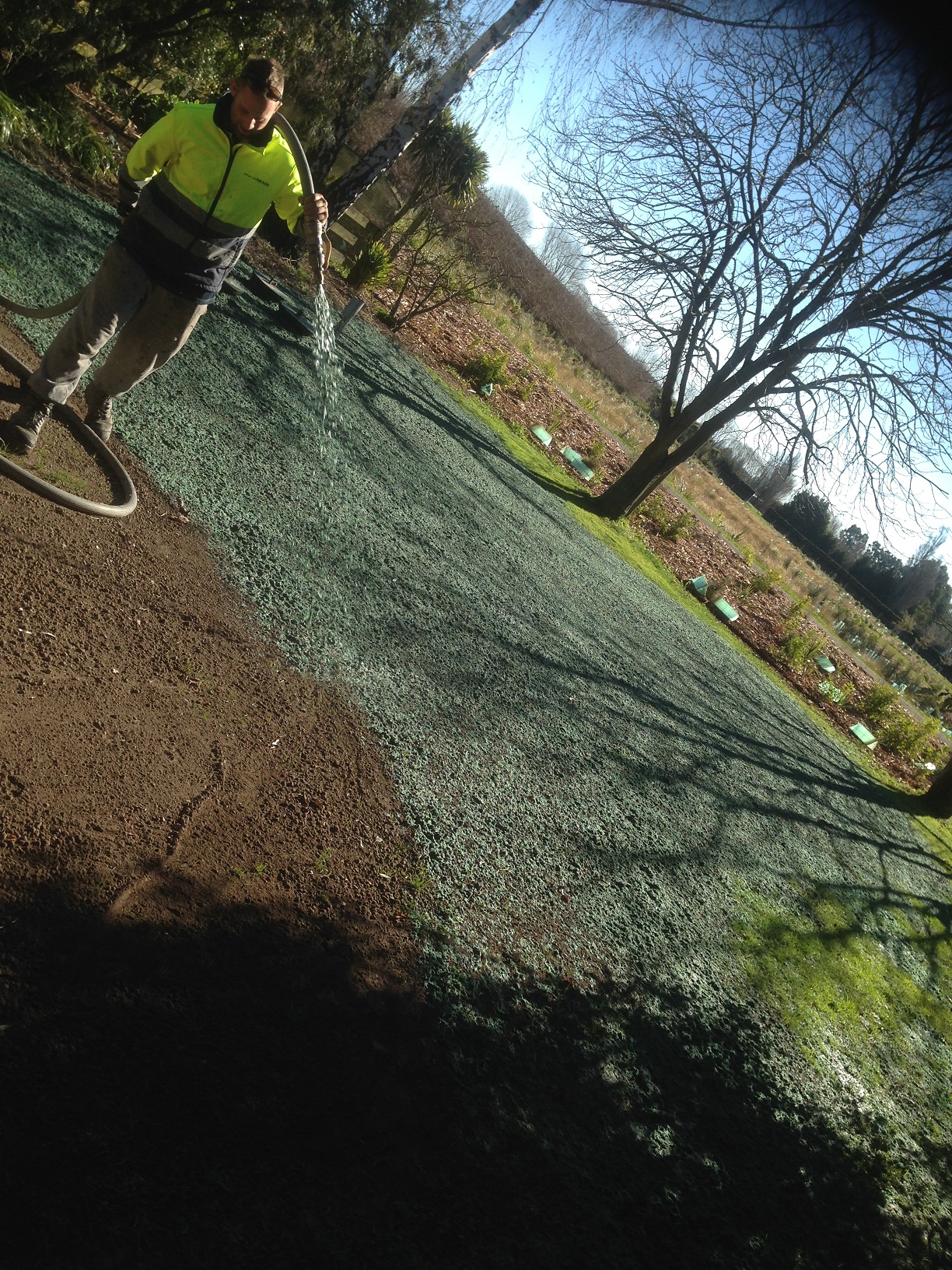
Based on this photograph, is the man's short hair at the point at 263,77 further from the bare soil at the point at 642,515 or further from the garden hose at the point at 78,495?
the bare soil at the point at 642,515

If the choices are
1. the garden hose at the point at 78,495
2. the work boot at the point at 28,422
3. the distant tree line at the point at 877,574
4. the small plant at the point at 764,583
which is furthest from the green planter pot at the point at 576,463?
the distant tree line at the point at 877,574

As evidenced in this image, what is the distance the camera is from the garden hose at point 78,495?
396 cm

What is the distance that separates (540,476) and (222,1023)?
12691 millimetres

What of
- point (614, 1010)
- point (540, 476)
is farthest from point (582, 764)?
point (540, 476)

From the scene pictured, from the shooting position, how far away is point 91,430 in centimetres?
489

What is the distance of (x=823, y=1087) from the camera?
187 inches

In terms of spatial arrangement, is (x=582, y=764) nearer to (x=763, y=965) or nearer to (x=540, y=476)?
(x=763, y=965)

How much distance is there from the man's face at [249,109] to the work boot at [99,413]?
5.95 feet

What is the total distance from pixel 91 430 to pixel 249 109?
2046 mm

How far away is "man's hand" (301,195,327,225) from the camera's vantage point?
4367mm

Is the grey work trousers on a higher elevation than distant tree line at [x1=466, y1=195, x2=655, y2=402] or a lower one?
lower

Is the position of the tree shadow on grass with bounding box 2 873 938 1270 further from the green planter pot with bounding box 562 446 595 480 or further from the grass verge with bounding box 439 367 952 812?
the green planter pot with bounding box 562 446 595 480

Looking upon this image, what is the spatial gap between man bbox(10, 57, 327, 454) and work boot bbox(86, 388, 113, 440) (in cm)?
43

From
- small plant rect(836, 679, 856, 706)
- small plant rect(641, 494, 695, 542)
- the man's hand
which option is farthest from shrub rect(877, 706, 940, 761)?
the man's hand
